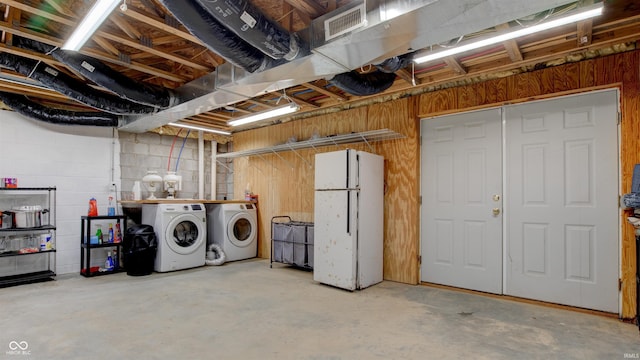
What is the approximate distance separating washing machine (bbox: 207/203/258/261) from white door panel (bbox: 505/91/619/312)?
4136 mm

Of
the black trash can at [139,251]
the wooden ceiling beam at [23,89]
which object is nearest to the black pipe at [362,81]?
the black trash can at [139,251]

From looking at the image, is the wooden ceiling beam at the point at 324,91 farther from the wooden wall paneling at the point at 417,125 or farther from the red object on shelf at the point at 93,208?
the red object on shelf at the point at 93,208

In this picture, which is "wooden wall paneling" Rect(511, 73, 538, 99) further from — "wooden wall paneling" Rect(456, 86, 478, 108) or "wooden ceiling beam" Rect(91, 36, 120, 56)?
"wooden ceiling beam" Rect(91, 36, 120, 56)

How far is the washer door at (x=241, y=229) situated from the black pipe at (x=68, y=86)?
2307mm

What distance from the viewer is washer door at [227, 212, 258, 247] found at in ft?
19.5

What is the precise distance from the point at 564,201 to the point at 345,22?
2.90 meters

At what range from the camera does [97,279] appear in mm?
4742

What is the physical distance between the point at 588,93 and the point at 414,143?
1.85 m

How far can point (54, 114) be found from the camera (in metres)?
4.80

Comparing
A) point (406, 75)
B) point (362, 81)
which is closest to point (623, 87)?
point (406, 75)

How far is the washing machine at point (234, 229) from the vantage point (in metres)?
5.90

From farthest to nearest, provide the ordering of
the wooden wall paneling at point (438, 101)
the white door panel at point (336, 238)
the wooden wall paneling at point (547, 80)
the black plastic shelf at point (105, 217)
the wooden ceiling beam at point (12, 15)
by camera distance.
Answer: the black plastic shelf at point (105, 217) → the wooden wall paneling at point (438, 101) → the white door panel at point (336, 238) → the wooden wall paneling at point (547, 80) → the wooden ceiling beam at point (12, 15)

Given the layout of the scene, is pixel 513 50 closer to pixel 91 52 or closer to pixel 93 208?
pixel 91 52

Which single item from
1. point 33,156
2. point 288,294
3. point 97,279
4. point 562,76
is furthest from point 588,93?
point 33,156
